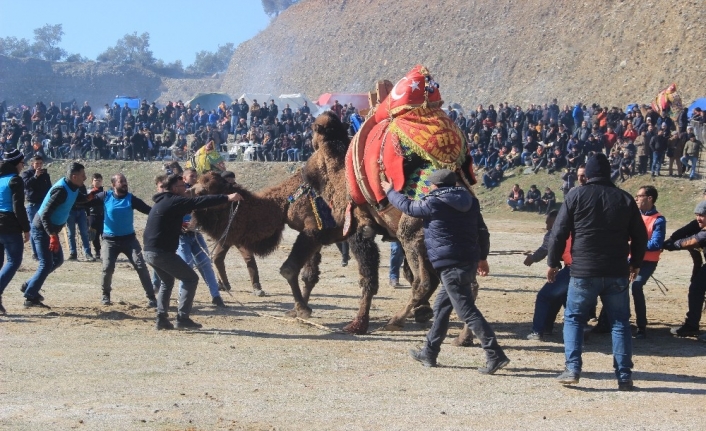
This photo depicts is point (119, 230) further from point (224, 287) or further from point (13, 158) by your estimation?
point (224, 287)

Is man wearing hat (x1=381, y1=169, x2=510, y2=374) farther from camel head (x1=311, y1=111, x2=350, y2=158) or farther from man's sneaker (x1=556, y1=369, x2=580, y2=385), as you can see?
camel head (x1=311, y1=111, x2=350, y2=158)

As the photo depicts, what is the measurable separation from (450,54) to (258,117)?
28502mm

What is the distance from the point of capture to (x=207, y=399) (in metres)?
6.71

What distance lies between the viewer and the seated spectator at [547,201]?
2564 cm

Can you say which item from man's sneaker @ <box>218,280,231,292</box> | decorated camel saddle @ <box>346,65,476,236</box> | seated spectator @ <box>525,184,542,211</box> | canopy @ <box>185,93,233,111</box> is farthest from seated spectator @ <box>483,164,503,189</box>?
canopy @ <box>185,93,233,111</box>

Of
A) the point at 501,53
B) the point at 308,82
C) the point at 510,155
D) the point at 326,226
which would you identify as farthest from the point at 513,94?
the point at 326,226

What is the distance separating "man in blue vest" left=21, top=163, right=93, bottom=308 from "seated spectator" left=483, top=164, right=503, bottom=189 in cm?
1961

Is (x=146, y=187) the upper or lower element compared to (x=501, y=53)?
lower

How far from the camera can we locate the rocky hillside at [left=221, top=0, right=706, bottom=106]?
49406 mm

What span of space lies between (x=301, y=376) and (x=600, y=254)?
2628 millimetres

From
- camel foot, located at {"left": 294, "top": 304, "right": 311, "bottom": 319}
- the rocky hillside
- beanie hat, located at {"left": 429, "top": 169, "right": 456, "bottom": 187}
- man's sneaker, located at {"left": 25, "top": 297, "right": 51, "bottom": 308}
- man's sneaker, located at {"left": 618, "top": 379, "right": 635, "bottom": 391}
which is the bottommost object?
man's sneaker, located at {"left": 618, "top": 379, "right": 635, "bottom": 391}

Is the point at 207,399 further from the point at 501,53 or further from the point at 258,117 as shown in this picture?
the point at 501,53

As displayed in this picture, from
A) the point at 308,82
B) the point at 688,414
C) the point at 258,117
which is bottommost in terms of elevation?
the point at 688,414

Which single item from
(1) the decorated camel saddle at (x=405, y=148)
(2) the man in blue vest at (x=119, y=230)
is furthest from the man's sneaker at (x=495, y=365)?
(2) the man in blue vest at (x=119, y=230)
